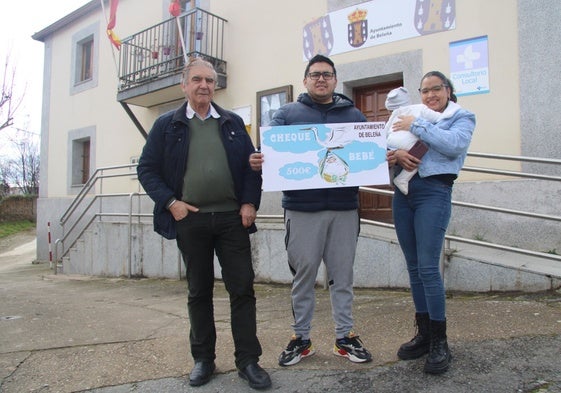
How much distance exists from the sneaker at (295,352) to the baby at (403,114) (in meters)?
1.12

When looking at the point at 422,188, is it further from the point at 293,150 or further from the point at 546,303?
the point at 546,303

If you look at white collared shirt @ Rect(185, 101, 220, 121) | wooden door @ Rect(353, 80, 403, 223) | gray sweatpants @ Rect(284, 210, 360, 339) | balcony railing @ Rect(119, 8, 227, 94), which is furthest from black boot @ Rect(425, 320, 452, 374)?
balcony railing @ Rect(119, 8, 227, 94)

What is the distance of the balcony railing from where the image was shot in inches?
331

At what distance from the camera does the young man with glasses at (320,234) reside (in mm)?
2734

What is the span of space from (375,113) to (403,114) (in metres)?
4.35

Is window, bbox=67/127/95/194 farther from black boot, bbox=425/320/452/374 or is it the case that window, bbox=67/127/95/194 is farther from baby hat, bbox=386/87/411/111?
black boot, bbox=425/320/452/374

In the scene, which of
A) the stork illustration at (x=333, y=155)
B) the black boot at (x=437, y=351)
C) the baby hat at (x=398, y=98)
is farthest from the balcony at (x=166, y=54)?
the black boot at (x=437, y=351)

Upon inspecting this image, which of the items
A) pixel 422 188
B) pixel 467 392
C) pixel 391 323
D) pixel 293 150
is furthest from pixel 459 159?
pixel 391 323

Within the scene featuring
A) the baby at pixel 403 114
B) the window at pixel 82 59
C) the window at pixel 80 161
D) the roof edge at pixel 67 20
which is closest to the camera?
the baby at pixel 403 114

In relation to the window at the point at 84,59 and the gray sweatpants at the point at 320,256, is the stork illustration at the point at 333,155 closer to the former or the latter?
the gray sweatpants at the point at 320,256

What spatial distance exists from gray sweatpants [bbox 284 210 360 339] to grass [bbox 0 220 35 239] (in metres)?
19.8

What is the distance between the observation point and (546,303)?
146 inches

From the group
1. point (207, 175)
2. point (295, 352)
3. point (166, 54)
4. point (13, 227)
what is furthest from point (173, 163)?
point (13, 227)

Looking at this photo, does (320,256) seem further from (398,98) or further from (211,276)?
(398,98)
